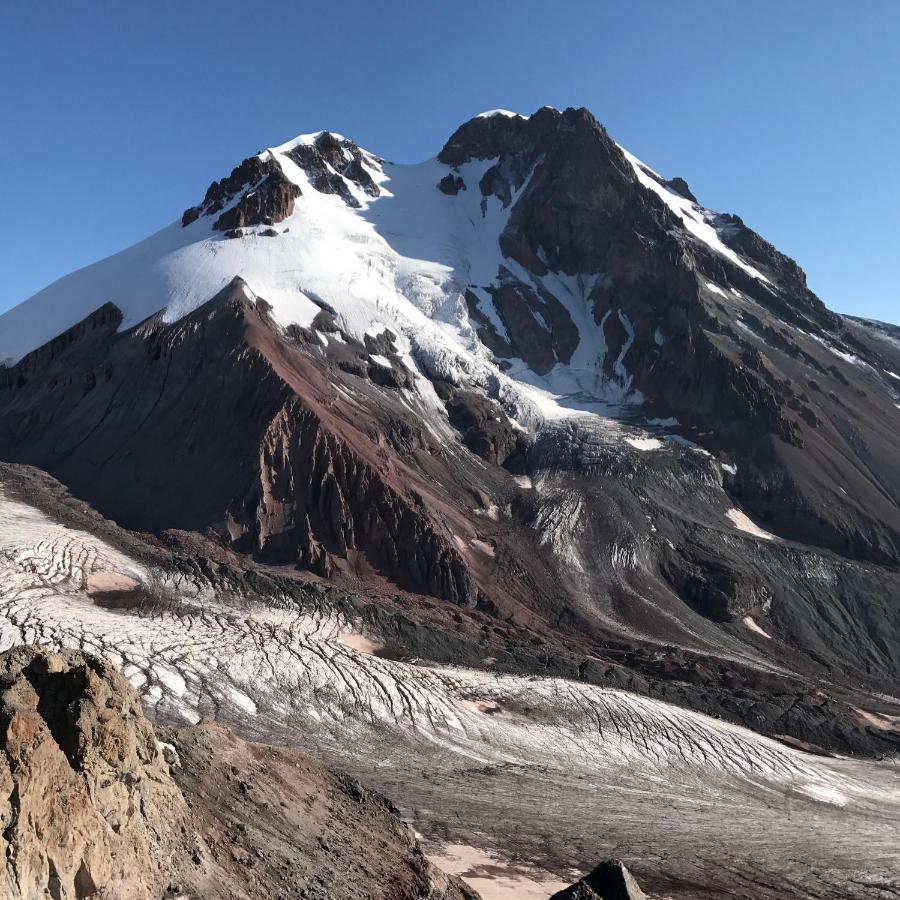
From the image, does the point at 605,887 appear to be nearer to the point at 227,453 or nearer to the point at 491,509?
the point at 227,453

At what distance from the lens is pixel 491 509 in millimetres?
81375

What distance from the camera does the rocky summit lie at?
40.5 m

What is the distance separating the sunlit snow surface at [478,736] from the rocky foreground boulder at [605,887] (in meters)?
8.71

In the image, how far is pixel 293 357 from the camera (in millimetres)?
82750

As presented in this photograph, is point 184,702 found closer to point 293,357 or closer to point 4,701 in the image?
point 4,701

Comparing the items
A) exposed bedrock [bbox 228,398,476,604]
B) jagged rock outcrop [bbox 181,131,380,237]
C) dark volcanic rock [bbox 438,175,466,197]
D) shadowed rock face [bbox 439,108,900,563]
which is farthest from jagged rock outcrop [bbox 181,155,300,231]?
exposed bedrock [bbox 228,398,476,604]

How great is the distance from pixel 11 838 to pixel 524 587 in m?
59.8

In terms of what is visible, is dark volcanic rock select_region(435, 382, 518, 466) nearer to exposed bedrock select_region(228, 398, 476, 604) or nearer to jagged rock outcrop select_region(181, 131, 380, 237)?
exposed bedrock select_region(228, 398, 476, 604)

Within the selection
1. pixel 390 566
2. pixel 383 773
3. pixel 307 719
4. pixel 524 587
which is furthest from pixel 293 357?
pixel 383 773

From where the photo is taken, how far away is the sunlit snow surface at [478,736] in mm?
31688

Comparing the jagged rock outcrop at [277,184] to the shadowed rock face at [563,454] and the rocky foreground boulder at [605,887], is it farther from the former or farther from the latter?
the rocky foreground boulder at [605,887]

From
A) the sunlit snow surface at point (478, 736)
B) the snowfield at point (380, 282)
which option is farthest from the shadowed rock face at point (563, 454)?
the sunlit snow surface at point (478, 736)

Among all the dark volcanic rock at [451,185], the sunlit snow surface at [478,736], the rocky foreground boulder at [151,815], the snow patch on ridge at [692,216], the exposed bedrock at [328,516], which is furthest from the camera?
the dark volcanic rock at [451,185]

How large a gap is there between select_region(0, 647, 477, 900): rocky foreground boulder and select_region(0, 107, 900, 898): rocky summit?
0.26m
